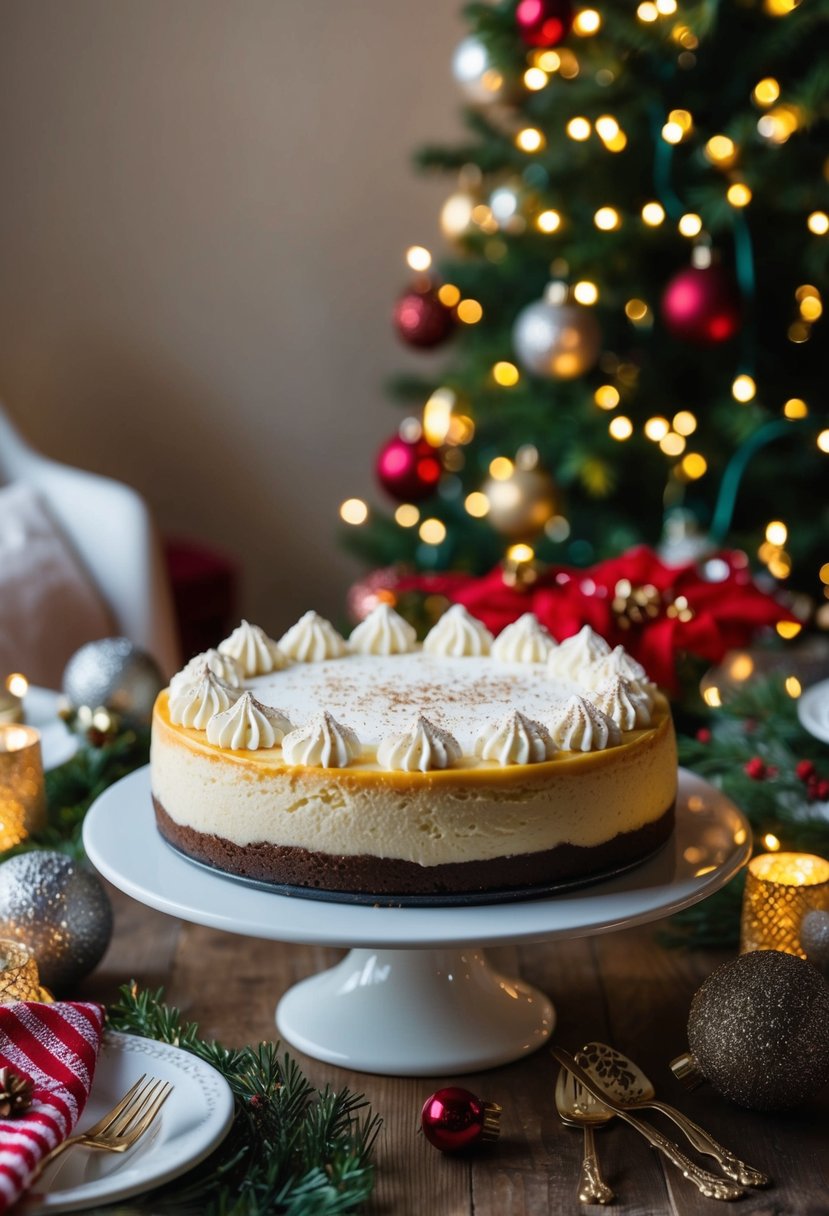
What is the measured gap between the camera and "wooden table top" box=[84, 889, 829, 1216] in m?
1.08

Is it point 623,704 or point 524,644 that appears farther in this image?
point 524,644

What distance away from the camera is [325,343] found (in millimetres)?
3646

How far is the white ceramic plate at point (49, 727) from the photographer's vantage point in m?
1.80

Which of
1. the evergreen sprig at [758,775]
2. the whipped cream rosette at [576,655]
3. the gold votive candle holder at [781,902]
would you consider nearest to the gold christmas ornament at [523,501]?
the evergreen sprig at [758,775]

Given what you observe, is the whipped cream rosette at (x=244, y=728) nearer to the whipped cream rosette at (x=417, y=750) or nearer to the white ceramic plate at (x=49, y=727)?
the whipped cream rosette at (x=417, y=750)

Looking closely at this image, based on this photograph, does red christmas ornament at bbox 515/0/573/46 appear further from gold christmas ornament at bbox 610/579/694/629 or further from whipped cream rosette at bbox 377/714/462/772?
whipped cream rosette at bbox 377/714/462/772

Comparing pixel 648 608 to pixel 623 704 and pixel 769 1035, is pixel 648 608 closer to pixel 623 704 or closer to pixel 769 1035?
pixel 623 704

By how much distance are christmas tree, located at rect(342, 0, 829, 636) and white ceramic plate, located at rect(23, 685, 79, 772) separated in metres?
0.80

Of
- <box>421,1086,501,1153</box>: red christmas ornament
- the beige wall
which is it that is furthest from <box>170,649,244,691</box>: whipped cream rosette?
the beige wall

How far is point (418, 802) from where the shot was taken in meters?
1.17

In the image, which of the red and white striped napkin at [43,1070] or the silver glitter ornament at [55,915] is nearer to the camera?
the red and white striped napkin at [43,1070]

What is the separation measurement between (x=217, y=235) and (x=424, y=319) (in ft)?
3.11

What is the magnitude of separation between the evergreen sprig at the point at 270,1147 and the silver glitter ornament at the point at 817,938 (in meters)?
0.49

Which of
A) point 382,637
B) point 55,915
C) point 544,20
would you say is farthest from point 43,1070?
point 544,20
